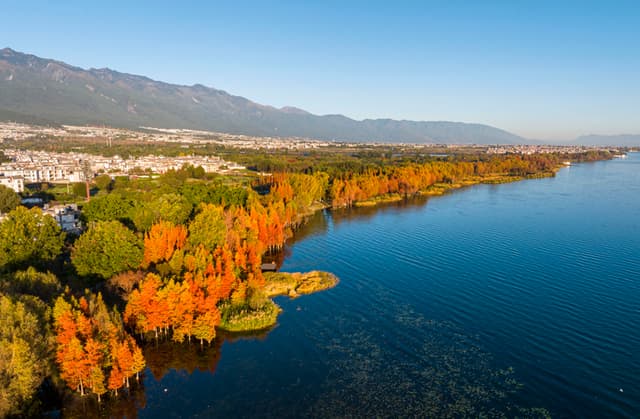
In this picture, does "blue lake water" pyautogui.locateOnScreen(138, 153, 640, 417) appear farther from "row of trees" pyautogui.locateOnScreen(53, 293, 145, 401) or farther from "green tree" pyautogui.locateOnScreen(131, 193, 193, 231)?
"green tree" pyautogui.locateOnScreen(131, 193, 193, 231)

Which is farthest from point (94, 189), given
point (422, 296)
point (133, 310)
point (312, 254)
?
point (422, 296)

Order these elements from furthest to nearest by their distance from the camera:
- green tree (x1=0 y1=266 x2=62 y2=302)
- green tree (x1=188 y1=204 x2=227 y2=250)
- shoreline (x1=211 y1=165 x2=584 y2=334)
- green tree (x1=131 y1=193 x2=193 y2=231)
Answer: green tree (x1=131 y1=193 x2=193 y2=231), green tree (x1=188 y1=204 x2=227 y2=250), shoreline (x1=211 y1=165 x2=584 y2=334), green tree (x1=0 y1=266 x2=62 y2=302)

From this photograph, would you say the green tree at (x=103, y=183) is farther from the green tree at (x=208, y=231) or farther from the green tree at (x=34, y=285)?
the green tree at (x=34, y=285)

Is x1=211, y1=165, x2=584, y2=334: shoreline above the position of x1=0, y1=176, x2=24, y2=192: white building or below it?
below

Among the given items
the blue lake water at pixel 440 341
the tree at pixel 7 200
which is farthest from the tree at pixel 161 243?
the tree at pixel 7 200

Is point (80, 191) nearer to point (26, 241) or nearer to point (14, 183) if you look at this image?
point (14, 183)

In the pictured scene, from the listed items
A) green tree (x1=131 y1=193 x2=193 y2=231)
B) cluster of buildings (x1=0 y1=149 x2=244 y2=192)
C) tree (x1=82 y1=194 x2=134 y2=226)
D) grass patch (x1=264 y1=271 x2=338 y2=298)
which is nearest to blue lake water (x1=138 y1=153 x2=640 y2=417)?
grass patch (x1=264 y1=271 x2=338 y2=298)
